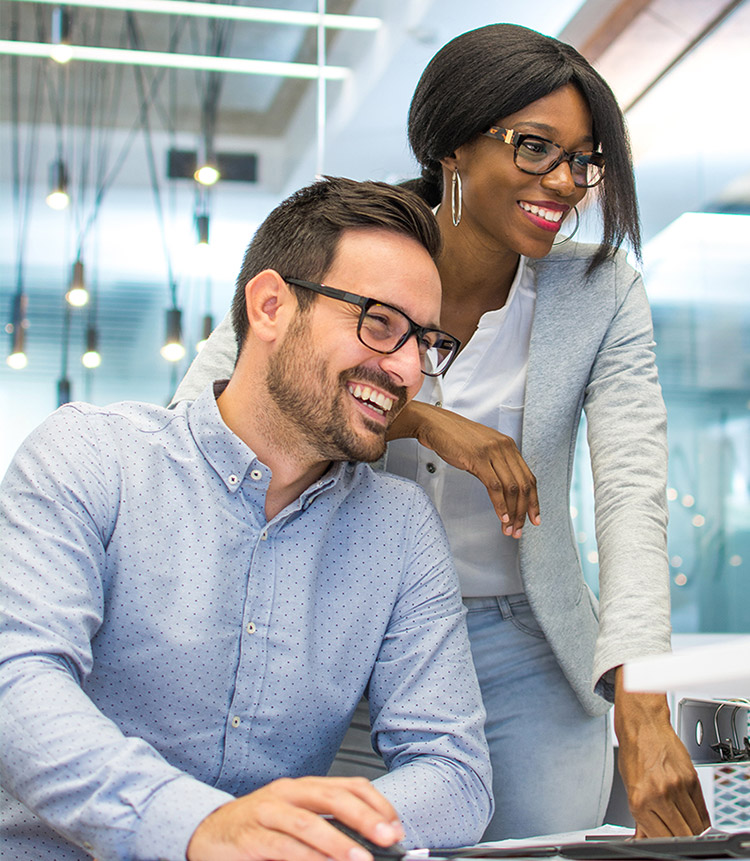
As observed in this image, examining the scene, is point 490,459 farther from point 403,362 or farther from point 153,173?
point 153,173

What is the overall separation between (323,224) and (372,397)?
0.26 m

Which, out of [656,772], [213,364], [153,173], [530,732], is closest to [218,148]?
[153,173]

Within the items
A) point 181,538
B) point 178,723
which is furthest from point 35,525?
point 178,723

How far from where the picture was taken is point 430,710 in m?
1.31

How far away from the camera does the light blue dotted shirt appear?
1189mm

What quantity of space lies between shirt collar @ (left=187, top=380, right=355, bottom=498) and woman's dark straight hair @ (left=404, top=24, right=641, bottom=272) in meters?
0.60

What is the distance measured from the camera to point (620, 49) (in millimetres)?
4887

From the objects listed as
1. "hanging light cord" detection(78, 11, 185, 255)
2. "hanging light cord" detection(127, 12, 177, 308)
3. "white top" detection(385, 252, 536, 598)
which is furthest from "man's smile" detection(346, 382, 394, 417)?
"hanging light cord" detection(78, 11, 185, 255)

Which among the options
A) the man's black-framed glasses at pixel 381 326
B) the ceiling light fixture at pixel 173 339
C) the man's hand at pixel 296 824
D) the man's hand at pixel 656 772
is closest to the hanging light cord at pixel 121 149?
the ceiling light fixture at pixel 173 339

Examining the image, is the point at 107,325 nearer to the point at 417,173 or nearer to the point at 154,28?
the point at 154,28

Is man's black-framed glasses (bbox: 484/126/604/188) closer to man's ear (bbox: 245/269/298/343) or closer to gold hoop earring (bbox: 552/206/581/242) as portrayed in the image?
gold hoop earring (bbox: 552/206/581/242)

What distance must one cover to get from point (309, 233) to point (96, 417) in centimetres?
39

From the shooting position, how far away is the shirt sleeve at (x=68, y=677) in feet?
3.14

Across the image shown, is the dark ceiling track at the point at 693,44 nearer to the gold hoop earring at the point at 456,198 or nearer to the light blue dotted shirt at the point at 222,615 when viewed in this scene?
the gold hoop earring at the point at 456,198
